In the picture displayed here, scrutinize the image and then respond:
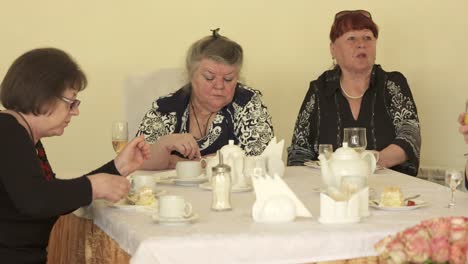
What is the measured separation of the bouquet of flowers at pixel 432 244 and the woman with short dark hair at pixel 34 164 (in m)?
1.01

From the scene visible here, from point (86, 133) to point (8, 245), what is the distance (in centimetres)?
202

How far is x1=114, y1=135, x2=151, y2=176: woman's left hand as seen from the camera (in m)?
2.48

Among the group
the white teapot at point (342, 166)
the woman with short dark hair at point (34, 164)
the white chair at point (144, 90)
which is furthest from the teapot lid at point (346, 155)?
the white chair at point (144, 90)

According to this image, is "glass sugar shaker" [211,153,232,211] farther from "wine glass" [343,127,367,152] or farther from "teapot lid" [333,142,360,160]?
"wine glass" [343,127,367,152]

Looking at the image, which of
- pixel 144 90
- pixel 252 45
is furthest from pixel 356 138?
pixel 252 45

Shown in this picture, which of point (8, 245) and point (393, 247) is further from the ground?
point (393, 247)

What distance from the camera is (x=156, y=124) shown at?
10.9 ft

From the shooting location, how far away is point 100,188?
216cm

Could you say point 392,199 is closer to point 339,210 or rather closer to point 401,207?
point 401,207

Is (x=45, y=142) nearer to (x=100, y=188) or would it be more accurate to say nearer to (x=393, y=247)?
(x=100, y=188)

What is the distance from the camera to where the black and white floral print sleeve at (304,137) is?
3576 millimetres

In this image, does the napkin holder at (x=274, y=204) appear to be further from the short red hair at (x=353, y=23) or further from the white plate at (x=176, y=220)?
the short red hair at (x=353, y=23)

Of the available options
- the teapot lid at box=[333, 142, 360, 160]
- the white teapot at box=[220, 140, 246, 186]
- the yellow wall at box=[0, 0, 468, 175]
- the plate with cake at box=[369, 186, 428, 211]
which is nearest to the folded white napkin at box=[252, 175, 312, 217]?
the plate with cake at box=[369, 186, 428, 211]

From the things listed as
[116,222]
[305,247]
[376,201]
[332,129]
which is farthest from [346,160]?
[332,129]
